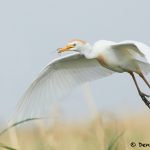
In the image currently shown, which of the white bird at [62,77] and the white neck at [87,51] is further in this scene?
the white bird at [62,77]

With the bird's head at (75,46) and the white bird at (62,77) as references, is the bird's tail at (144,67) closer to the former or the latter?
the white bird at (62,77)

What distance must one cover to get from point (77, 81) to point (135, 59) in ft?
1.06

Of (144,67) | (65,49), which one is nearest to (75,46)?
(65,49)

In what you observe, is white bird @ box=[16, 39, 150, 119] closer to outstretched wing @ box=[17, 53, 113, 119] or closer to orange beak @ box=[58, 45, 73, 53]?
outstretched wing @ box=[17, 53, 113, 119]

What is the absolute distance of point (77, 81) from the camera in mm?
2459

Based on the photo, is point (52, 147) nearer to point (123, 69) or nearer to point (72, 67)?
point (123, 69)

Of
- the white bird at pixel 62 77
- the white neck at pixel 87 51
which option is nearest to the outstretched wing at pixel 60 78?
the white bird at pixel 62 77

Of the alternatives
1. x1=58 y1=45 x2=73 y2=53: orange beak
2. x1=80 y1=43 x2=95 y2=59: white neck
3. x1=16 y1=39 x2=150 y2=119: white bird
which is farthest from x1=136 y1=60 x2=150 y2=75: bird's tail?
x1=58 y1=45 x2=73 y2=53: orange beak

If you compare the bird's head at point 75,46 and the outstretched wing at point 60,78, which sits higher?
the bird's head at point 75,46

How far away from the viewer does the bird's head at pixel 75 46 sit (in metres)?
2.06

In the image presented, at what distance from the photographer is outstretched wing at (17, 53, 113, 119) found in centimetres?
244

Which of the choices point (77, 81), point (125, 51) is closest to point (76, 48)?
point (125, 51)

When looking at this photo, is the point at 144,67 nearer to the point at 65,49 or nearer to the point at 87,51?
the point at 87,51

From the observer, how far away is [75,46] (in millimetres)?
2105
